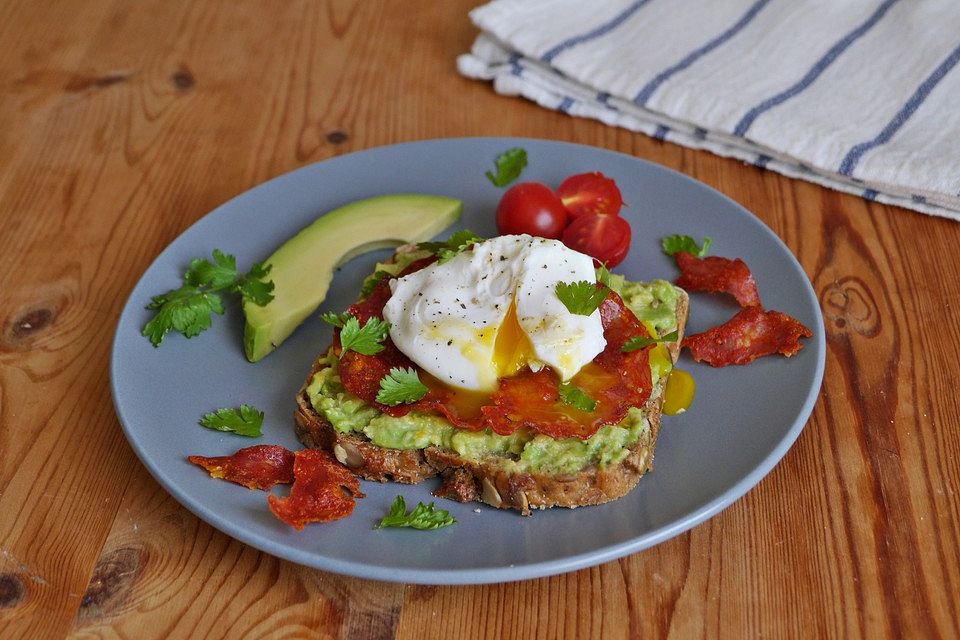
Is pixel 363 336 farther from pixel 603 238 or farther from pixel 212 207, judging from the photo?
pixel 212 207

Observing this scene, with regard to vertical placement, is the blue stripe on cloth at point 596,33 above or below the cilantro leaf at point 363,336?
below

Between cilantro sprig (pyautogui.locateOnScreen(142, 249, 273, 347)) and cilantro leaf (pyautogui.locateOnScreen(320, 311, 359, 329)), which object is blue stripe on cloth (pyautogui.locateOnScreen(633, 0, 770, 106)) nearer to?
cilantro sprig (pyautogui.locateOnScreen(142, 249, 273, 347))

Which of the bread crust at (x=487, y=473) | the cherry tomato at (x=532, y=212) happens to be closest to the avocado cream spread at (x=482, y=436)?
the bread crust at (x=487, y=473)

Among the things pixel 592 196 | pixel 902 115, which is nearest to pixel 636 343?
pixel 592 196

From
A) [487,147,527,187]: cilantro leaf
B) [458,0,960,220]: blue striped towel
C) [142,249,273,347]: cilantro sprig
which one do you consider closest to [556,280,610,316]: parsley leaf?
[142,249,273,347]: cilantro sprig

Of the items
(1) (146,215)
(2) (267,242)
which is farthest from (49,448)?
(1) (146,215)

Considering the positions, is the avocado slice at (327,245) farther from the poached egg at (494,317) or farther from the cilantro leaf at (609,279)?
the cilantro leaf at (609,279)
